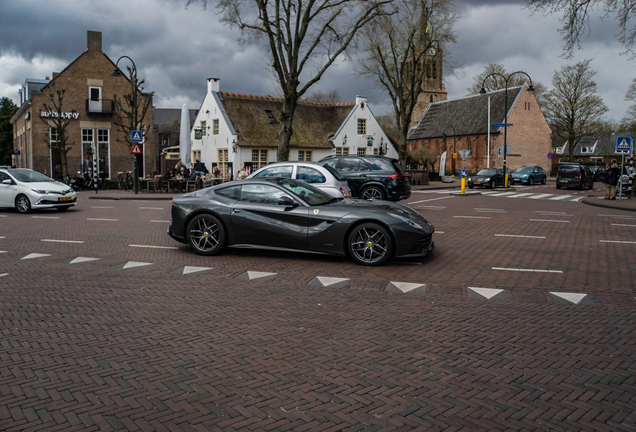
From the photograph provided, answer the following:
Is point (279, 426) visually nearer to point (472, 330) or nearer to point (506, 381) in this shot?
point (506, 381)

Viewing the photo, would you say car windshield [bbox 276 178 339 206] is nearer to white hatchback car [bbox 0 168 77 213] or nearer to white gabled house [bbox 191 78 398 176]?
white hatchback car [bbox 0 168 77 213]

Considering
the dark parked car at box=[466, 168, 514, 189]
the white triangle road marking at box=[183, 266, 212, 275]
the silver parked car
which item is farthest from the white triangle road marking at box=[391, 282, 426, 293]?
the dark parked car at box=[466, 168, 514, 189]

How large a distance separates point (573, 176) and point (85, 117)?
34873mm

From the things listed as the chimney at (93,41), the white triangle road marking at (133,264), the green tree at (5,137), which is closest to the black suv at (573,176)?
the white triangle road marking at (133,264)

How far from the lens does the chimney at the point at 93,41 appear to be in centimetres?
3856

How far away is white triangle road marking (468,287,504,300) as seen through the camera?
6352mm

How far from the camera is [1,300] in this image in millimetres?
5977

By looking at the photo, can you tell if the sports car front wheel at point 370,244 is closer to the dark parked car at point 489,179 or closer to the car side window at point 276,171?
the car side window at point 276,171

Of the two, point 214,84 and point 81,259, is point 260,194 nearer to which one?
point 81,259

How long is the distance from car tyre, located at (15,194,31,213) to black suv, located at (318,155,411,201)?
362 inches

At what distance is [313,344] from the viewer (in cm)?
459

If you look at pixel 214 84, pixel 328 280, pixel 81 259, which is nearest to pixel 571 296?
pixel 328 280

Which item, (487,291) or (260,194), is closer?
(487,291)

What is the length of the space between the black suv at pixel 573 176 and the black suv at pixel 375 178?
21.6 m
